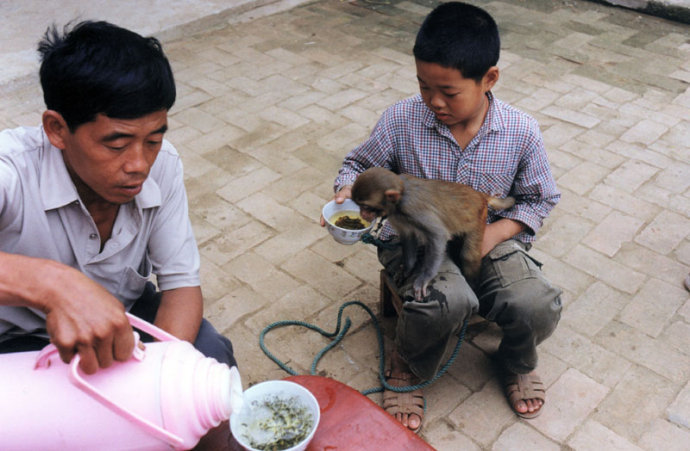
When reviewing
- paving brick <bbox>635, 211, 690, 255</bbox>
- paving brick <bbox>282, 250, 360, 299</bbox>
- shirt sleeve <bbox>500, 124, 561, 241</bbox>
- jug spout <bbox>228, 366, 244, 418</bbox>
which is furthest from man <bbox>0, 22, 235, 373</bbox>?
paving brick <bbox>635, 211, 690, 255</bbox>

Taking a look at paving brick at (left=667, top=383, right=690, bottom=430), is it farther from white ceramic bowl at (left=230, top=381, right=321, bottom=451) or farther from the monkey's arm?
white ceramic bowl at (left=230, top=381, right=321, bottom=451)

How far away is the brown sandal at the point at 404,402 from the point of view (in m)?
2.68

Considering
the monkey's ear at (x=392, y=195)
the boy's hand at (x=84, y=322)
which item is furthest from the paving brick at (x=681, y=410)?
the boy's hand at (x=84, y=322)

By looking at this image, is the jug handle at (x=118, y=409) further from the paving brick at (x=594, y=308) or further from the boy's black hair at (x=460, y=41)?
the paving brick at (x=594, y=308)

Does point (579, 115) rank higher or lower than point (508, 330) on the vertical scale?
lower

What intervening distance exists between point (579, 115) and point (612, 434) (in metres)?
3.33

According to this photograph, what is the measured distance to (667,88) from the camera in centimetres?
581

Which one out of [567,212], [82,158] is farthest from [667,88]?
[82,158]

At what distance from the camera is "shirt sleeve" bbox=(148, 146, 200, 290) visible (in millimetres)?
2123

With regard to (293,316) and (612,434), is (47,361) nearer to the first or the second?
(293,316)

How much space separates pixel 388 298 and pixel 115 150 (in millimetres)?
1736

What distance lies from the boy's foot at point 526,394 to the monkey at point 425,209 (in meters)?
0.63

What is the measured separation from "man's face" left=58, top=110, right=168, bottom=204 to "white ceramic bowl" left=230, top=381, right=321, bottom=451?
699 millimetres

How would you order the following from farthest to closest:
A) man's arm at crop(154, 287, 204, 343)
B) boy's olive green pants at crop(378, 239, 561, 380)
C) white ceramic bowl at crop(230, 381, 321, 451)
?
boy's olive green pants at crop(378, 239, 561, 380) → man's arm at crop(154, 287, 204, 343) → white ceramic bowl at crop(230, 381, 321, 451)
